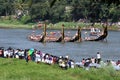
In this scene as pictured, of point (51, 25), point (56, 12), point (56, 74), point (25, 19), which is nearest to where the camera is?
point (56, 74)

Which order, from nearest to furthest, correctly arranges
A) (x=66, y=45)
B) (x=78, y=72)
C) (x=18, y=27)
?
(x=78, y=72)
(x=66, y=45)
(x=18, y=27)

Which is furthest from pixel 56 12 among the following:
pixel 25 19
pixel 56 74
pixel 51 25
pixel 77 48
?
pixel 56 74

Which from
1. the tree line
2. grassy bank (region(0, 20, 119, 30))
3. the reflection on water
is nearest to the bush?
the tree line

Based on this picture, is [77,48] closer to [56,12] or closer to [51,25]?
[51,25]

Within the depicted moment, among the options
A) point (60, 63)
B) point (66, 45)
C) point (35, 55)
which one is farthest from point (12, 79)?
point (66, 45)

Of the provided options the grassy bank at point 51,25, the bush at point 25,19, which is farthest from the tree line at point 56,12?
the grassy bank at point 51,25

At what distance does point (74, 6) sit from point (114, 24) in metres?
11.3

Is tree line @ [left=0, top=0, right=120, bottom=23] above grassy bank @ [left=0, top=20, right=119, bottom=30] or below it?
above

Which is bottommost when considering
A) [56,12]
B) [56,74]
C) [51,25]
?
[51,25]

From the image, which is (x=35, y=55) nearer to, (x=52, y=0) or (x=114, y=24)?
(x=52, y=0)

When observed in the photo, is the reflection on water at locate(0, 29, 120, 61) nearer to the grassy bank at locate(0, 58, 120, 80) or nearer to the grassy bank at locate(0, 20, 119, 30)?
the grassy bank at locate(0, 58, 120, 80)

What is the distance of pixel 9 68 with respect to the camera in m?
22.0

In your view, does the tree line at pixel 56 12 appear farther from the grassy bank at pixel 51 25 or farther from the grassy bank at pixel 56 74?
the grassy bank at pixel 56 74

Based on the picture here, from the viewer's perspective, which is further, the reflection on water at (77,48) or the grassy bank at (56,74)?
the reflection on water at (77,48)
